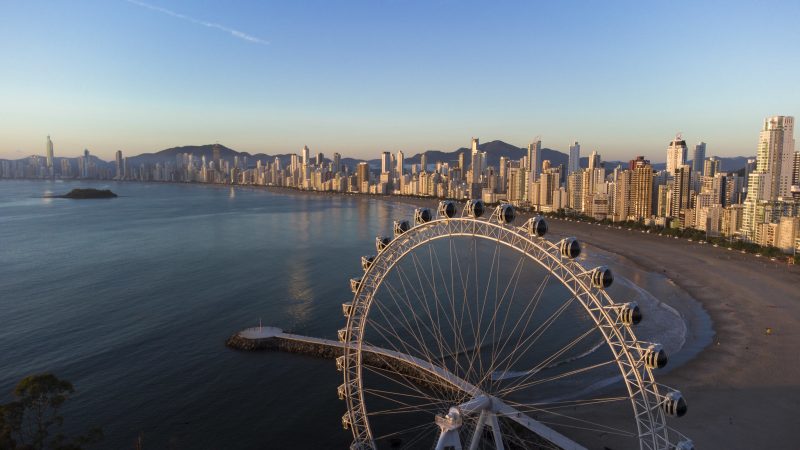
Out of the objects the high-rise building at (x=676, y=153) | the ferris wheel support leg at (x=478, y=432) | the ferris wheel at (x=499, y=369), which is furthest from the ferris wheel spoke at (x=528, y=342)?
the high-rise building at (x=676, y=153)

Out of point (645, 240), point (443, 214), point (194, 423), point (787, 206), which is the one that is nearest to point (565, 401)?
point (443, 214)

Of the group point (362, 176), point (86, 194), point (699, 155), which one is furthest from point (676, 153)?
point (86, 194)

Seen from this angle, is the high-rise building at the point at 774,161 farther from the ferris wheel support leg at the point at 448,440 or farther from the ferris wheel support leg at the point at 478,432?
the ferris wheel support leg at the point at 448,440

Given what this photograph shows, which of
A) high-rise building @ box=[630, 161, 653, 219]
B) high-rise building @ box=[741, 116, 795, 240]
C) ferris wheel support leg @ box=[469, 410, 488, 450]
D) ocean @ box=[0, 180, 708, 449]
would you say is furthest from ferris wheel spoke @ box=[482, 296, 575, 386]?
high-rise building @ box=[630, 161, 653, 219]

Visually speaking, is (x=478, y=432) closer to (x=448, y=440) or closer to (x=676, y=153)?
(x=448, y=440)

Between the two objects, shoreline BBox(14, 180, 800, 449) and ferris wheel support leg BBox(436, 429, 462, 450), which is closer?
ferris wheel support leg BBox(436, 429, 462, 450)

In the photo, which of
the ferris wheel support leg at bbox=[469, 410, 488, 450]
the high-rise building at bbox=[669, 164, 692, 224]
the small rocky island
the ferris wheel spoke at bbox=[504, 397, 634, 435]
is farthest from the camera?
the small rocky island

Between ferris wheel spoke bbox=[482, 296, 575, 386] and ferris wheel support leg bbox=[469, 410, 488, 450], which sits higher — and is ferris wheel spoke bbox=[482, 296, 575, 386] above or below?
below

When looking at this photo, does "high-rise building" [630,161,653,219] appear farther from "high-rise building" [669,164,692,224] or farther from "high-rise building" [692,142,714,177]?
"high-rise building" [692,142,714,177]
